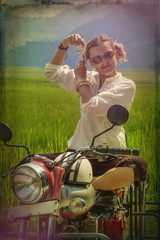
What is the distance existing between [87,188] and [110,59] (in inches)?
45.9

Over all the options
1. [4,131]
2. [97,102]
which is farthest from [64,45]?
[4,131]

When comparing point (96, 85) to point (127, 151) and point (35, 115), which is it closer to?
point (35, 115)

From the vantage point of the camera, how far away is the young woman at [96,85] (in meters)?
2.72

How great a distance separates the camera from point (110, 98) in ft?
8.84

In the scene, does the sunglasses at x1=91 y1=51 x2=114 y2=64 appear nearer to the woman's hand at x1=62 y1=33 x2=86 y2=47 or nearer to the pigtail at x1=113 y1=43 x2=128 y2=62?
the pigtail at x1=113 y1=43 x2=128 y2=62

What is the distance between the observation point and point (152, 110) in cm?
289

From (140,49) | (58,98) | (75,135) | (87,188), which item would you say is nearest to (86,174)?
(87,188)

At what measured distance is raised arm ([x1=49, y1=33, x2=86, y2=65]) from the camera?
290 cm

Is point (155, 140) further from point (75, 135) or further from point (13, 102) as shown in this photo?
point (13, 102)

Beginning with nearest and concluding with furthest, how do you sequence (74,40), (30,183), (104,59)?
(30,183)
(104,59)
(74,40)

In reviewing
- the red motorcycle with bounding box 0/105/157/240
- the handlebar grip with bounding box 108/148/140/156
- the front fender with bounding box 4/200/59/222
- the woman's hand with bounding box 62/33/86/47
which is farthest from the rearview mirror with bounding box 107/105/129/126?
the woman's hand with bounding box 62/33/86/47

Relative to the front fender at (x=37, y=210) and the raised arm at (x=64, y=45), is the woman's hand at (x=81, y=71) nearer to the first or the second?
the raised arm at (x=64, y=45)

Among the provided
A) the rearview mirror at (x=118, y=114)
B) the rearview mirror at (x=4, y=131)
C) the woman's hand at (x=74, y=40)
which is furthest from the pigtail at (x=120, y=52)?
the rearview mirror at (x=4, y=131)

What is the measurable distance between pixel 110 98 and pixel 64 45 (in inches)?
25.3
